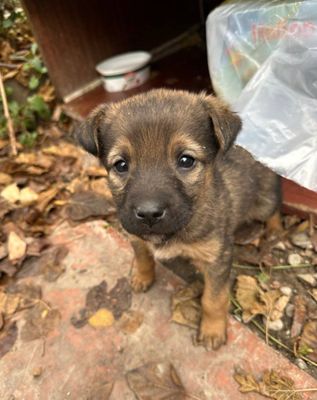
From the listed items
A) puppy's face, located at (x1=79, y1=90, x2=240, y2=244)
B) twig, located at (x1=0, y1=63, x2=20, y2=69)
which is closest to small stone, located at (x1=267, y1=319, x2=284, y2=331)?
puppy's face, located at (x1=79, y1=90, x2=240, y2=244)

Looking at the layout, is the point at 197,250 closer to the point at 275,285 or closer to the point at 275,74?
the point at 275,285

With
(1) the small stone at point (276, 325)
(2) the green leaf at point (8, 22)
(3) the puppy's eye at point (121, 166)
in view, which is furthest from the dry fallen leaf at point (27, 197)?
(1) the small stone at point (276, 325)

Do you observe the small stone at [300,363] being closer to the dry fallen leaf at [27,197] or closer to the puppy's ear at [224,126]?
the puppy's ear at [224,126]

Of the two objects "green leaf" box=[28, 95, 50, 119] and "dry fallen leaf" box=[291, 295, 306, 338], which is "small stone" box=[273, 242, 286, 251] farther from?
"green leaf" box=[28, 95, 50, 119]

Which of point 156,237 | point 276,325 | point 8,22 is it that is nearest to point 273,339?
point 276,325

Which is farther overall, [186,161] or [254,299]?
[254,299]
